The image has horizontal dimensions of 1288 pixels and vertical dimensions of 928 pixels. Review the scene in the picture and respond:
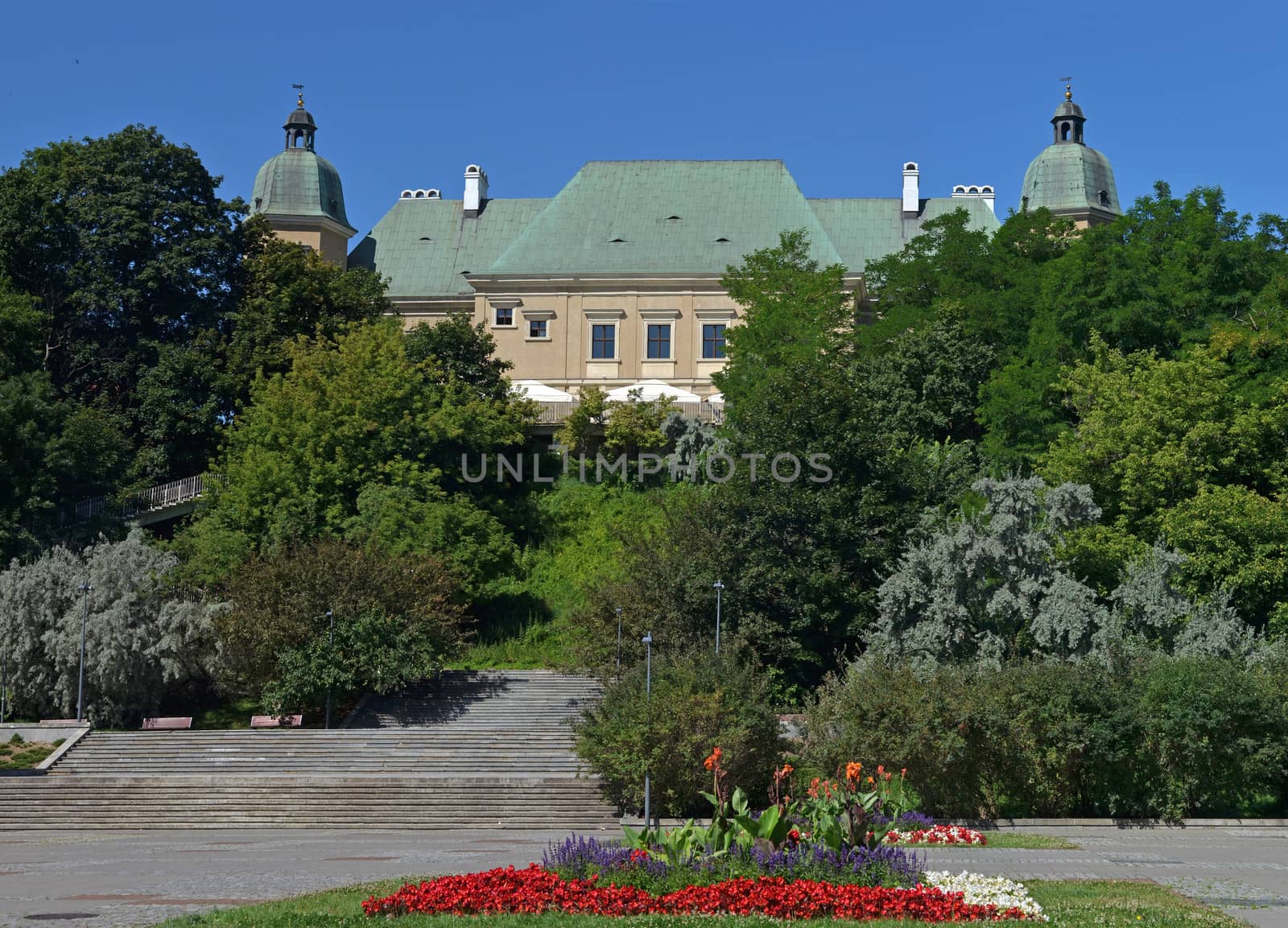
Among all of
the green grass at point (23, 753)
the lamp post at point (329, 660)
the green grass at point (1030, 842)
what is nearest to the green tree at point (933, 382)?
the lamp post at point (329, 660)

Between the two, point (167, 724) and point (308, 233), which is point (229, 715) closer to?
point (167, 724)

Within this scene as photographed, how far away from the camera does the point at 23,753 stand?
36.5 metres

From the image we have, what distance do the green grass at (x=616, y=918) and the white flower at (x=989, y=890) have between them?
0.85 feet

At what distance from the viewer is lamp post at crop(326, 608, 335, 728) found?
39.5 meters

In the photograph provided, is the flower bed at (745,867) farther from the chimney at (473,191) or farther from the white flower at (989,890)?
the chimney at (473,191)

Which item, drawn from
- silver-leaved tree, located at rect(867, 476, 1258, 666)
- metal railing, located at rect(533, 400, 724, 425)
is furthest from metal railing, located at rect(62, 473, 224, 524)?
silver-leaved tree, located at rect(867, 476, 1258, 666)

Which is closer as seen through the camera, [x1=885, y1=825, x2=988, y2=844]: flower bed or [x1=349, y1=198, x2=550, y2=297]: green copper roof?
[x1=885, y1=825, x2=988, y2=844]: flower bed

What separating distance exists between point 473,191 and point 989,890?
6281 centimetres

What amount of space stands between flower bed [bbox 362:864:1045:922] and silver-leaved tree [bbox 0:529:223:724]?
81.7 feet

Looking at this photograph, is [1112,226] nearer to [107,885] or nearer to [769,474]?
[769,474]

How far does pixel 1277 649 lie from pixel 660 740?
14.4 m

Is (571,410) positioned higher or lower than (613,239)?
lower

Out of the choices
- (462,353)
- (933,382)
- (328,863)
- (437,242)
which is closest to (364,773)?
(328,863)

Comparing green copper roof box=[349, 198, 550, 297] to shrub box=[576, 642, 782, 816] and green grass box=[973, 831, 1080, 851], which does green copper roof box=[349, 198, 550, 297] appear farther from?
green grass box=[973, 831, 1080, 851]
